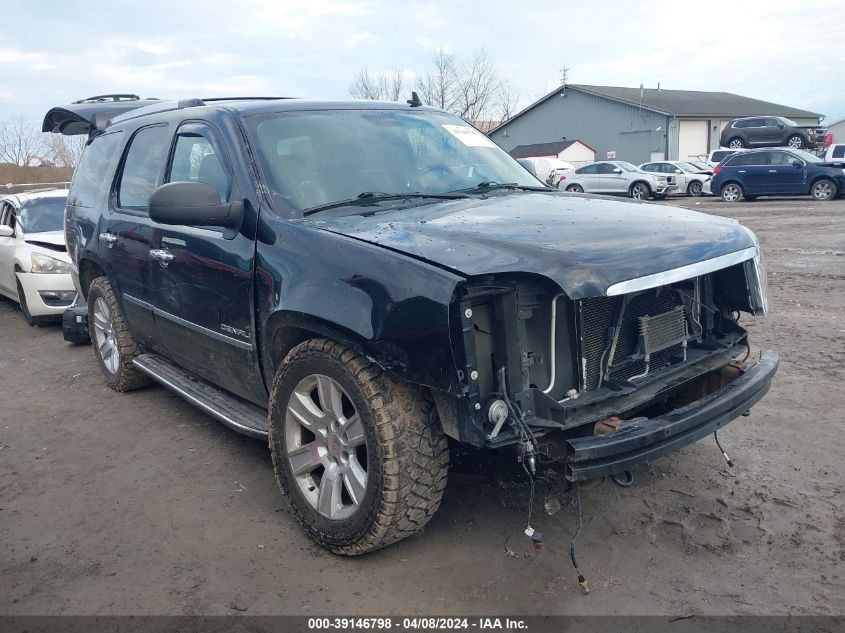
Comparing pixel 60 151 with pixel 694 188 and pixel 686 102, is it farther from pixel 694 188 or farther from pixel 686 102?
pixel 686 102

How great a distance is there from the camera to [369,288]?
2.79 meters

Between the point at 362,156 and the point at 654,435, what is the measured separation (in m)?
2.12

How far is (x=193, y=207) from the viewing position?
11.2ft

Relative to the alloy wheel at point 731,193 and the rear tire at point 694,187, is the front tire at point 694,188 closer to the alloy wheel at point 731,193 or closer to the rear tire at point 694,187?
the rear tire at point 694,187

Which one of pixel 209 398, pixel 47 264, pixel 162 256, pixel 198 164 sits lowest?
pixel 209 398

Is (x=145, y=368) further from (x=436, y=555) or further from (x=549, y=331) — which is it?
(x=549, y=331)

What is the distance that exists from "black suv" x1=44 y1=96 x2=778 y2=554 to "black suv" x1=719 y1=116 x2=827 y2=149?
1288 inches

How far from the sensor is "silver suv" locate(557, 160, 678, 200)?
2553 cm

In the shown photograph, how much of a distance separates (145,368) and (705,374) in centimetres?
355

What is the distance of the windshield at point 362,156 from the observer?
362 centimetres

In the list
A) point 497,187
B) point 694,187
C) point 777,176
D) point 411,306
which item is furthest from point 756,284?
point 694,187

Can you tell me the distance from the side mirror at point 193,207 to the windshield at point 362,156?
9.5 inches

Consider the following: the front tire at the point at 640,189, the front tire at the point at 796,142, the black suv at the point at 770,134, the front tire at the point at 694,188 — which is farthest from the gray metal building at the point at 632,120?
the front tire at the point at 640,189

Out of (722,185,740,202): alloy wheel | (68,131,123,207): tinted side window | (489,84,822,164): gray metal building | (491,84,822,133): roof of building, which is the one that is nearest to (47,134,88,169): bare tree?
(489,84,822,164): gray metal building
